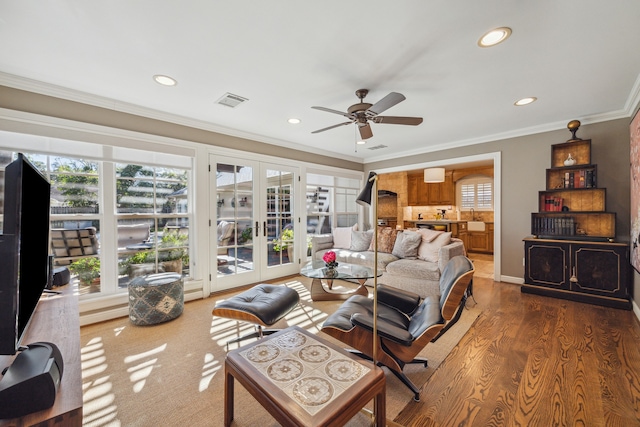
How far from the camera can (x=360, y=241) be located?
4863mm

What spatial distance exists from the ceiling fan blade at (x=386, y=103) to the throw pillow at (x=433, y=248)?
91.1 inches

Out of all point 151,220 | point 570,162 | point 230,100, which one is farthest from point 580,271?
point 151,220

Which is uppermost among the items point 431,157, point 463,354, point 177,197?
point 431,157

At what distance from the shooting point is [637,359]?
2.17m

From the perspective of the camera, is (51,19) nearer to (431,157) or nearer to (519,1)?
(519,1)

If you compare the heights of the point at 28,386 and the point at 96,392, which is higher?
the point at 28,386

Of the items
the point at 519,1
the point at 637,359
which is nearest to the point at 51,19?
the point at 519,1

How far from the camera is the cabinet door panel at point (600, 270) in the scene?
3.22 m

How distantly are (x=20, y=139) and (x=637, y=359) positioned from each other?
19.0 ft

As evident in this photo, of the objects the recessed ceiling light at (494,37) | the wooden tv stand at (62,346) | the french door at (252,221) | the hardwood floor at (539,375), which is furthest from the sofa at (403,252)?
the wooden tv stand at (62,346)

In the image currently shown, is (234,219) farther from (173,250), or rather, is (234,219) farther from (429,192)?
(429,192)

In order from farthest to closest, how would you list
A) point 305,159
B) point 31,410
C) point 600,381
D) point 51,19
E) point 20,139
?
point 305,159
point 20,139
point 600,381
point 51,19
point 31,410

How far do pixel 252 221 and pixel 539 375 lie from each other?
3.73 m

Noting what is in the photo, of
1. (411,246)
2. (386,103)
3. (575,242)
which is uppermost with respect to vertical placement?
(386,103)
